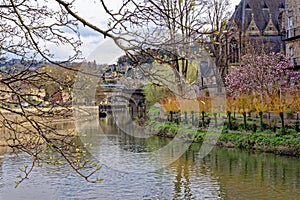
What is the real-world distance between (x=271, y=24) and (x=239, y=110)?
19.4m

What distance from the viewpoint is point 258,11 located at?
134 ft

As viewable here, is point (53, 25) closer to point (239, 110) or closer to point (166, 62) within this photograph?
point (166, 62)

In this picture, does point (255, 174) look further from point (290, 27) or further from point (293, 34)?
point (290, 27)

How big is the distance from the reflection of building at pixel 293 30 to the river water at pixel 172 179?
976 centimetres

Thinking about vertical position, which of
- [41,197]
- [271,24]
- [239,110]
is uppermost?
[271,24]

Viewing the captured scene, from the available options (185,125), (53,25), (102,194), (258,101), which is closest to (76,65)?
(53,25)

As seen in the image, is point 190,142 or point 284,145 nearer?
point 284,145

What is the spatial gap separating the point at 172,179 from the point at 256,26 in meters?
28.3

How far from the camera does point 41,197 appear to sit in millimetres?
11445

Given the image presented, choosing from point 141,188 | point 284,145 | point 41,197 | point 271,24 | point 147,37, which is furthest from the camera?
point 271,24

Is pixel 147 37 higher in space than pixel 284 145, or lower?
higher

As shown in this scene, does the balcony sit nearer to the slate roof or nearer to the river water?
the river water

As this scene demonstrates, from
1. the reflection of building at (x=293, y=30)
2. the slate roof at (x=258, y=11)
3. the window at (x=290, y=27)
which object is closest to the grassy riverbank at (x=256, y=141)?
the reflection of building at (x=293, y=30)

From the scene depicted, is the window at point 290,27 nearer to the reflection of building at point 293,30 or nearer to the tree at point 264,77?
the reflection of building at point 293,30
